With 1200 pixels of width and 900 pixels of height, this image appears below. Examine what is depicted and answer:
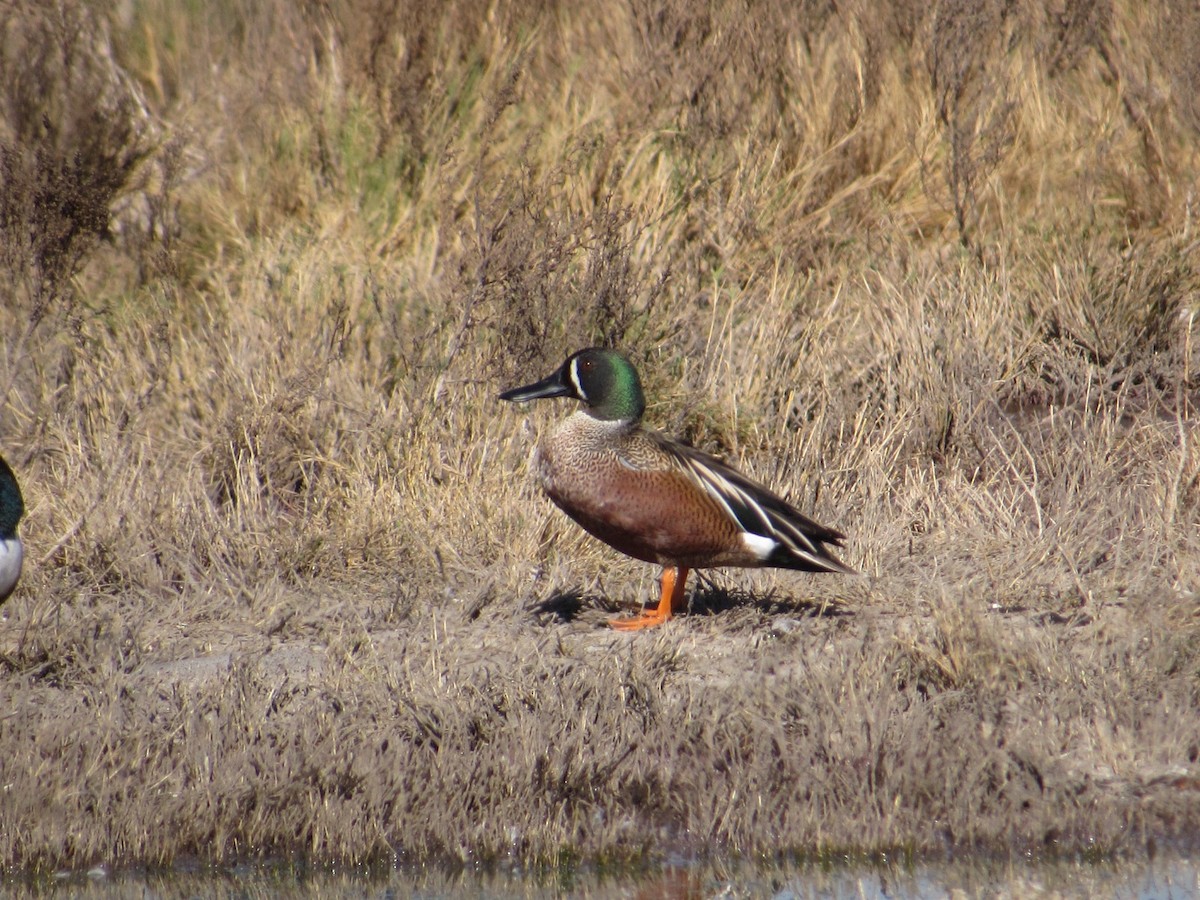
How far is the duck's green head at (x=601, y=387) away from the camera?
516 centimetres

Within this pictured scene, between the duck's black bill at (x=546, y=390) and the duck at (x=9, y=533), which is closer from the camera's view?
the duck at (x=9, y=533)

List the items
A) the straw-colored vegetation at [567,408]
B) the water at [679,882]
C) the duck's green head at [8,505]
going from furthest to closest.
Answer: the duck's green head at [8,505], the straw-colored vegetation at [567,408], the water at [679,882]

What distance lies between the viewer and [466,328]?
6.74 meters

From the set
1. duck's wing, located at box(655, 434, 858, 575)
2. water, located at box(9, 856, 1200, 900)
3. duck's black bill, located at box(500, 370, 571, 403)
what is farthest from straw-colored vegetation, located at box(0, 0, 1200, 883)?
duck's black bill, located at box(500, 370, 571, 403)

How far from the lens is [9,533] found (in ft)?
15.8

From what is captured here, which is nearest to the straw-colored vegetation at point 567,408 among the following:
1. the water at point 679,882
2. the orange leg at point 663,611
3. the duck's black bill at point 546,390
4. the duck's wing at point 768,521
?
the water at point 679,882

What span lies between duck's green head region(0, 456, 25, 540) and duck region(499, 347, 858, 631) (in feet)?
5.34

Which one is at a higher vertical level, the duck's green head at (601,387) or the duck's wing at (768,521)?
the duck's green head at (601,387)

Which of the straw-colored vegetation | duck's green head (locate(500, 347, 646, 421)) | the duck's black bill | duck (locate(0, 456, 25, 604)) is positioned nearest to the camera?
the straw-colored vegetation

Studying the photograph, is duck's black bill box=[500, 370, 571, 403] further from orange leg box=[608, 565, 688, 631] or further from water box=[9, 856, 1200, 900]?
water box=[9, 856, 1200, 900]

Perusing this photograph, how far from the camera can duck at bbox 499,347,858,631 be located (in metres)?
4.95

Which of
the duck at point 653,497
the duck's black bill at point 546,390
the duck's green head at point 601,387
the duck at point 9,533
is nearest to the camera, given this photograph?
the duck at point 9,533

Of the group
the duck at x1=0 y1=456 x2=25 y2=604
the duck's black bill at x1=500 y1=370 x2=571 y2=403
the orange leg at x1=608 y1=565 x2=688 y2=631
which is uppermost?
the duck's black bill at x1=500 y1=370 x2=571 y2=403

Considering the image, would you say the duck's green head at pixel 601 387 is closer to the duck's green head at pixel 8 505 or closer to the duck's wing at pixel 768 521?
the duck's wing at pixel 768 521
